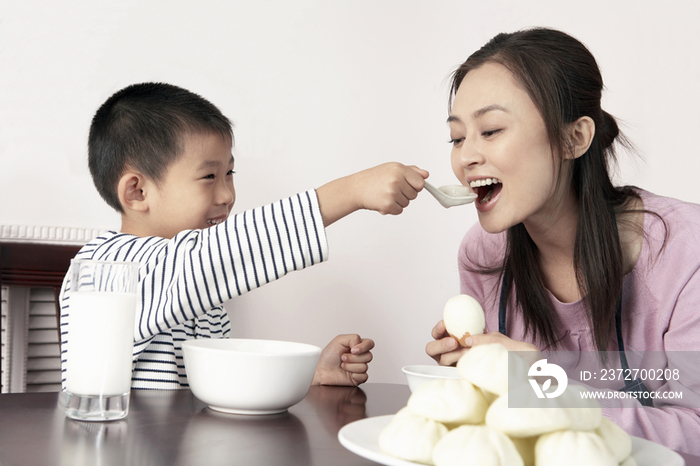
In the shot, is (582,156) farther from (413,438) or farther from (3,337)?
(3,337)

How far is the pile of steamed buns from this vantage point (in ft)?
1.25

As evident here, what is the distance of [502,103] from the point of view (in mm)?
1160

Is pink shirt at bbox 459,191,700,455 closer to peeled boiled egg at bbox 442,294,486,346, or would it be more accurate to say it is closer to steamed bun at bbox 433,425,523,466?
peeled boiled egg at bbox 442,294,486,346

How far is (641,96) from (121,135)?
149 cm

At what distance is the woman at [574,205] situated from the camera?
3.68ft

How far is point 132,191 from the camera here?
118 centimetres

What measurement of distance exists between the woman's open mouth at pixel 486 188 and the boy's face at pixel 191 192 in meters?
0.53

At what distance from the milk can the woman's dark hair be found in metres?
0.91

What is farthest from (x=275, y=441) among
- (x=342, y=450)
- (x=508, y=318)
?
(x=508, y=318)

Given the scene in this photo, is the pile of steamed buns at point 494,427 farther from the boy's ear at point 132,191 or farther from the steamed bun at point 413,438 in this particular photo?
the boy's ear at point 132,191

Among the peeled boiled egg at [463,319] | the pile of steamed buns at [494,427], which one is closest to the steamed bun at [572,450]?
the pile of steamed buns at [494,427]

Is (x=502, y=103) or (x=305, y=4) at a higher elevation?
(x=305, y=4)

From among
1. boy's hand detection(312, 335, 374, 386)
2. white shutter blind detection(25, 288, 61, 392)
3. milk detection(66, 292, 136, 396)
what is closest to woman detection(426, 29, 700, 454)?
boy's hand detection(312, 335, 374, 386)

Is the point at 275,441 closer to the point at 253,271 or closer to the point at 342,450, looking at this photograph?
the point at 342,450
